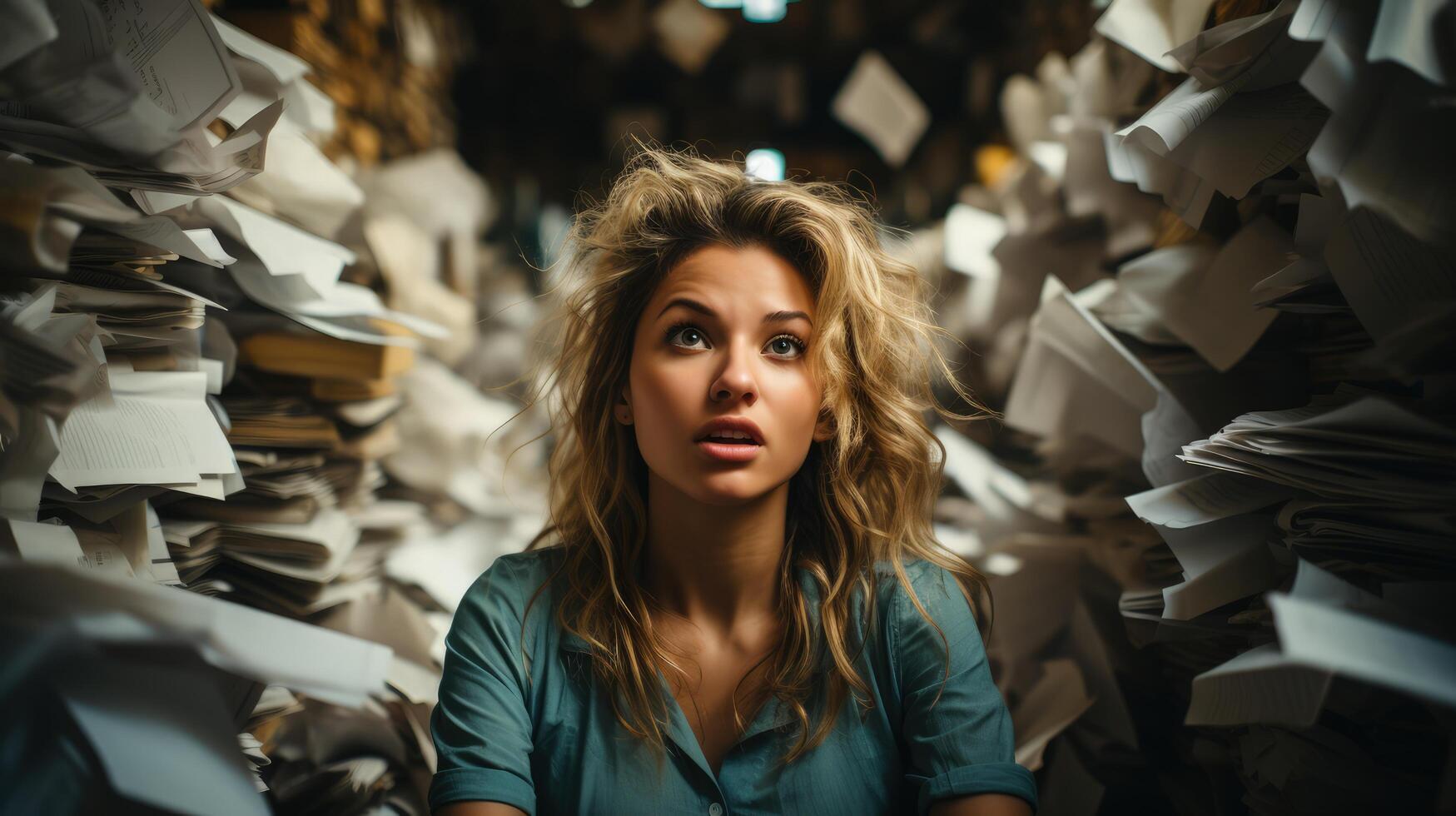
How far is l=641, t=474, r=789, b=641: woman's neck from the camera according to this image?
0.84 meters

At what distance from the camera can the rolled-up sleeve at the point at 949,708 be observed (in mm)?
733

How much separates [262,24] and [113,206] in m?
0.86

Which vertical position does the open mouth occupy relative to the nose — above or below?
below

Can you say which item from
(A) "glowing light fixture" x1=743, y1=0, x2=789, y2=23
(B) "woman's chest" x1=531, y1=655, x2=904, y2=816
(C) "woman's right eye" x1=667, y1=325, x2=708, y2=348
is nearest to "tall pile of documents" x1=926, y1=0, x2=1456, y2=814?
(B) "woman's chest" x1=531, y1=655, x2=904, y2=816

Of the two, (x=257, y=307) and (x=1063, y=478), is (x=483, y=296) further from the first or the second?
(x=1063, y=478)

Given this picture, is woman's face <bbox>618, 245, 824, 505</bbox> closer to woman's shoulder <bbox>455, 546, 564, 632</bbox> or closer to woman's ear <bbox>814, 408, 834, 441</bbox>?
woman's ear <bbox>814, 408, 834, 441</bbox>

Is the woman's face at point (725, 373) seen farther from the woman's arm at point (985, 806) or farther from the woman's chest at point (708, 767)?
the woman's arm at point (985, 806)

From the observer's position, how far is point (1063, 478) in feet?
4.22

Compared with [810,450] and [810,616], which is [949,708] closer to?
[810,616]

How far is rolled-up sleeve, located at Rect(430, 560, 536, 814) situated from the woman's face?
0.22 meters

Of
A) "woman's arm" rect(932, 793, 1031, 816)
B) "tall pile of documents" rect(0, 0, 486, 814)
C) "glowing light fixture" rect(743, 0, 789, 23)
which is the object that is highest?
"glowing light fixture" rect(743, 0, 789, 23)

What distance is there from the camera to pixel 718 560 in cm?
85

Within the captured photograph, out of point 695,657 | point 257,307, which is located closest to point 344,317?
point 257,307

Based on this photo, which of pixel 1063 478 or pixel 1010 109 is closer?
pixel 1063 478
